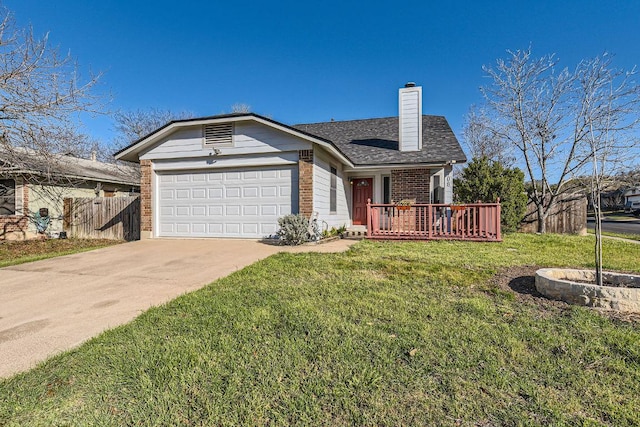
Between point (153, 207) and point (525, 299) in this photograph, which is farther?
point (153, 207)

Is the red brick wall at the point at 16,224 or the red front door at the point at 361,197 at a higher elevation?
the red front door at the point at 361,197

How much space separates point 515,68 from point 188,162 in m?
14.2

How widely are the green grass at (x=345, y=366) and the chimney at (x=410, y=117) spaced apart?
30.4 ft

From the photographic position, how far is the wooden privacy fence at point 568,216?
12.8 metres

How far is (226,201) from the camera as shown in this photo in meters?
10.2

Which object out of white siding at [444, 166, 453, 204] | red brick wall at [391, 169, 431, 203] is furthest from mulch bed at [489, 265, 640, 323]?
white siding at [444, 166, 453, 204]

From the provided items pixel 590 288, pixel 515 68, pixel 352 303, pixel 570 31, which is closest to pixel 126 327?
pixel 352 303

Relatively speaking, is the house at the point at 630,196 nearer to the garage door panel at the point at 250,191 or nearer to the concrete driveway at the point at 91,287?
the garage door panel at the point at 250,191

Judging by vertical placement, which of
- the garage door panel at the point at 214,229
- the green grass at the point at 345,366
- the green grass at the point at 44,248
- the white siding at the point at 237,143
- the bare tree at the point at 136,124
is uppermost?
the bare tree at the point at 136,124

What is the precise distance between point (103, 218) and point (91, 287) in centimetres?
919

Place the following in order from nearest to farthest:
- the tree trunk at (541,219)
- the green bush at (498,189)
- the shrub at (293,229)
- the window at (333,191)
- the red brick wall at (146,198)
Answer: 1. the shrub at (293,229)
2. the red brick wall at (146,198)
3. the window at (333,191)
4. the green bush at (498,189)
5. the tree trunk at (541,219)

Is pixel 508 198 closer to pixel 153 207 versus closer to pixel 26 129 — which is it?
pixel 153 207

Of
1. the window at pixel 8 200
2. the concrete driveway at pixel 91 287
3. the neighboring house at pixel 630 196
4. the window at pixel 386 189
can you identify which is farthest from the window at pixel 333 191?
the neighboring house at pixel 630 196

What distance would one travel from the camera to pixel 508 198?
11938 mm
